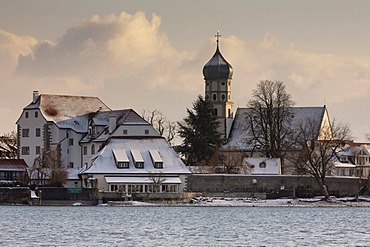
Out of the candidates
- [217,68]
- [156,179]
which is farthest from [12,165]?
[217,68]

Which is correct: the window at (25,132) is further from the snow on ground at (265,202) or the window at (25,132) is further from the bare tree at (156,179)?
the snow on ground at (265,202)

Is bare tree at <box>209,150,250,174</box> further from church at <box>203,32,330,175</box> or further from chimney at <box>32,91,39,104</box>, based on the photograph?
chimney at <box>32,91,39,104</box>

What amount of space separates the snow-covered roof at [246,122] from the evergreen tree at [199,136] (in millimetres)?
5649

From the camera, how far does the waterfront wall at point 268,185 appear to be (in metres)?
90.3

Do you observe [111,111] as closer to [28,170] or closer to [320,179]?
[28,170]

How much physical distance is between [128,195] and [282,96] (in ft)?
68.6

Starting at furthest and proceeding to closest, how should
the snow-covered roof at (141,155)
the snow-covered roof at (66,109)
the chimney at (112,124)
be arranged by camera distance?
the snow-covered roof at (66,109), the chimney at (112,124), the snow-covered roof at (141,155)

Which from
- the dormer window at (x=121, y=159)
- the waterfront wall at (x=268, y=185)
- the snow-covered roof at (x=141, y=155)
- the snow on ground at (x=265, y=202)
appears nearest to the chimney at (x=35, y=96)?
the snow-covered roof at (x=141, y=155)

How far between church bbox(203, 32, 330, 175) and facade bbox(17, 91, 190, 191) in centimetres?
776

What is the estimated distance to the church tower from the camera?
113 metres

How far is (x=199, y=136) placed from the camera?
9938 cm

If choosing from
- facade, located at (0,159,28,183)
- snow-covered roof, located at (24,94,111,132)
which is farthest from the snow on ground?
snow-covered roof, located at (24,94,111,132)

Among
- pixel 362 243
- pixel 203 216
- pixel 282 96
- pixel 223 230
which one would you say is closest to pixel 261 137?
pixel 282 96

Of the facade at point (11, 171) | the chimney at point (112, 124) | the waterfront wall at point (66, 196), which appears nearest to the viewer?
the waterfront wall at point (66, 196)
